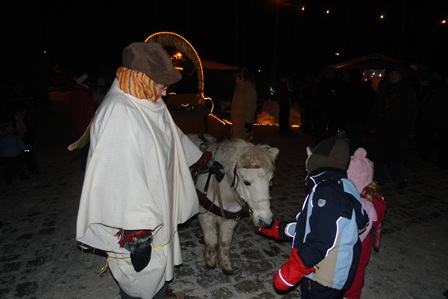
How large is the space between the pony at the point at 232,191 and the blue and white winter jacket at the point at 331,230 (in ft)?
2.07

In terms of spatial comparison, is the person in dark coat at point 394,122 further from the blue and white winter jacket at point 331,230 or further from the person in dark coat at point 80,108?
the person in dark coat at point 80,108

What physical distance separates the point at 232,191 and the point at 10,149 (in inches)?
222

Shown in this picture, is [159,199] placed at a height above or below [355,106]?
below

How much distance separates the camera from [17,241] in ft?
13.9

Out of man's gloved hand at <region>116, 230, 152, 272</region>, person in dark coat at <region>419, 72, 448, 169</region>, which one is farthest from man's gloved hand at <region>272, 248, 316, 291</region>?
person in dark coat at <region>419, 72, 448, 169</region>

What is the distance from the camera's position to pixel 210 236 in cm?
370

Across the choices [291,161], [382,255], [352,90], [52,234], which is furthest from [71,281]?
[352,90]

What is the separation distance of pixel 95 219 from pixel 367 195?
262cm

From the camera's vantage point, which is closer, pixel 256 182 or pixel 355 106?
pixel 256 182

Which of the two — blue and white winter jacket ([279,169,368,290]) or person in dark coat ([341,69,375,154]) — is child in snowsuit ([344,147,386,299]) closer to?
blue and white winter jacket ([279,169,368,290])

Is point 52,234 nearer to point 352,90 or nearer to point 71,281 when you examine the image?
point 71,281

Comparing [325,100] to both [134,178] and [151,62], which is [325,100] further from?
[134,178]

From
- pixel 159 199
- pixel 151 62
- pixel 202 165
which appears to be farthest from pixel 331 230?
pixel 151 62

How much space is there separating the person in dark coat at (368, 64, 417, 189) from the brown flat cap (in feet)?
17.5
